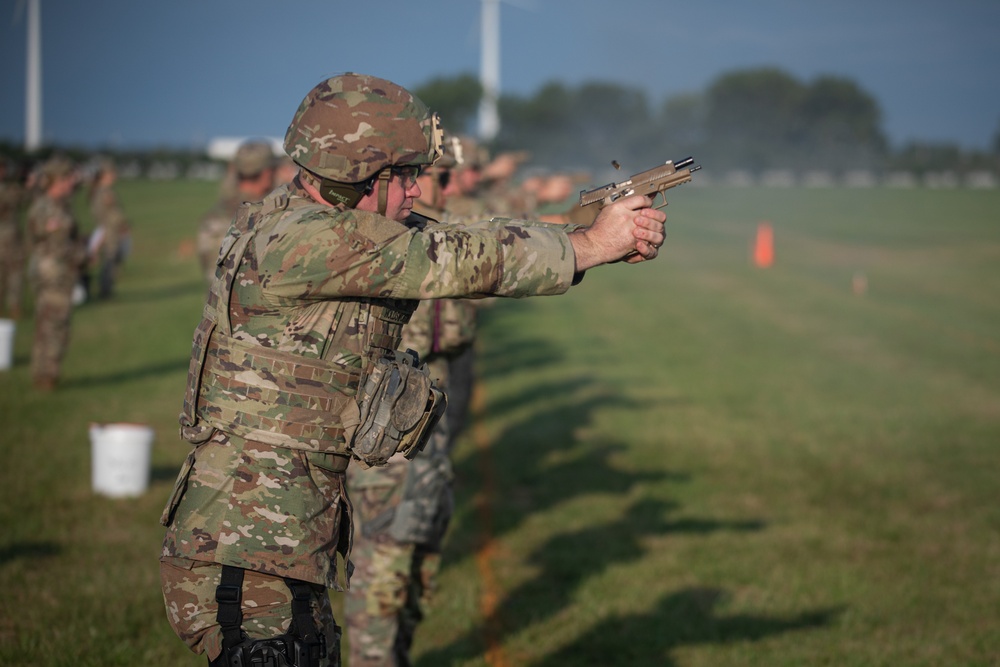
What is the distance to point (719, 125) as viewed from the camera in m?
72.2

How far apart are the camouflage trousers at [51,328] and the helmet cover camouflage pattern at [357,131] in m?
11.6

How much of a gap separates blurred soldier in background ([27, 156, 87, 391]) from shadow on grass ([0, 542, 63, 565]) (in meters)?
6.49

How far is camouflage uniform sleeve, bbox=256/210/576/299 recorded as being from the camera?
11.5 feet

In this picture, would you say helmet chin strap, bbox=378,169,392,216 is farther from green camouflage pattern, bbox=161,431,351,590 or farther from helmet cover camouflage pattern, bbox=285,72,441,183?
green camouflage pattern, bbox=161,431,351,590

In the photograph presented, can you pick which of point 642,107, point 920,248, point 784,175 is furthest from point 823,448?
point 784,175

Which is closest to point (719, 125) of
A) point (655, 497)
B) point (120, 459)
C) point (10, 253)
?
point (10, 253)

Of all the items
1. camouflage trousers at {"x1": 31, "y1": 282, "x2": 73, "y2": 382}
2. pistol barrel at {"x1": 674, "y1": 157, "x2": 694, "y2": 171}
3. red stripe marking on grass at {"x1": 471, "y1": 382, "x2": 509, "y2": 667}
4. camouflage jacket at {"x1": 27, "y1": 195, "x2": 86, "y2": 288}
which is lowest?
red stripe marking on grass at {"x1": 471, "y1": 382, "x2": 509, "y2": 667}

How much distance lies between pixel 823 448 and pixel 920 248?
31139mm

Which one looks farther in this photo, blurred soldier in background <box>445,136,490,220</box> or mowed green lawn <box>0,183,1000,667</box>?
blurred soldier in background <box>445,136,490,220</box>

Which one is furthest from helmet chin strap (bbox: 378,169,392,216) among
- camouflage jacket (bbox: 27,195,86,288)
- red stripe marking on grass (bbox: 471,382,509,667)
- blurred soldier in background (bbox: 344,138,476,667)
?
camouflage jacket (bbox: 27,195,86,288)

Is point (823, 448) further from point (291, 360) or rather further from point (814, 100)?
point (814, 100)

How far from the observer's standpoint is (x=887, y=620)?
288 inches

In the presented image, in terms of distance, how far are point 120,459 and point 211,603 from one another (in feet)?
21.4

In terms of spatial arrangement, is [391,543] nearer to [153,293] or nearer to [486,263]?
[486,263]
